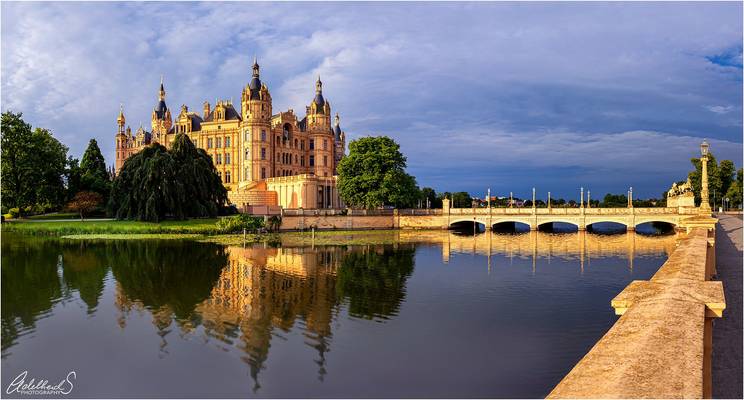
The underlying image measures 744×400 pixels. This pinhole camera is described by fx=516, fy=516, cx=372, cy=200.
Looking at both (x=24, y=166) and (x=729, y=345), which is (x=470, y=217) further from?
(x=729, y=345)

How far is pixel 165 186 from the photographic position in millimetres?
52781

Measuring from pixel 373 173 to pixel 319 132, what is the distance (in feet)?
92.0

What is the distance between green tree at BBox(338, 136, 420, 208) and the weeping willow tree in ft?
57.1

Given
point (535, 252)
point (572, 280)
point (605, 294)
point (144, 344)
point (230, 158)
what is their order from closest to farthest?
point (144, 344) < point (605, 294) < point (572, 280) < point (535, 252) < point (230, 158)

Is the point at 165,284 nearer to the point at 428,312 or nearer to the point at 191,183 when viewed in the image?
the point at 428,312

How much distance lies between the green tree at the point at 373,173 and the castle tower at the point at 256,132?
19.2m

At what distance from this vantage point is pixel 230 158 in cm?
8888

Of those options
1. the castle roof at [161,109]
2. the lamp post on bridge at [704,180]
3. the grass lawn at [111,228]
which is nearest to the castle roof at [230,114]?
the castle roof at [161,109]

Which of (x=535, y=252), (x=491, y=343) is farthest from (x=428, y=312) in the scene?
(x=535, y=252)

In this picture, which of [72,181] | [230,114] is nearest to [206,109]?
[230,114]

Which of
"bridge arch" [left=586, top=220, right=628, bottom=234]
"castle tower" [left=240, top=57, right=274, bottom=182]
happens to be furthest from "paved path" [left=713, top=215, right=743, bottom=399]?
"castle tower" [left=240, top=57, right=274, bottom=182]

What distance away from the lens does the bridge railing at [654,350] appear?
13.0 feet

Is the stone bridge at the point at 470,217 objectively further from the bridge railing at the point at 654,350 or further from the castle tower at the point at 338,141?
the bridge railing at the point at 654,350

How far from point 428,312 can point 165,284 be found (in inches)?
513
